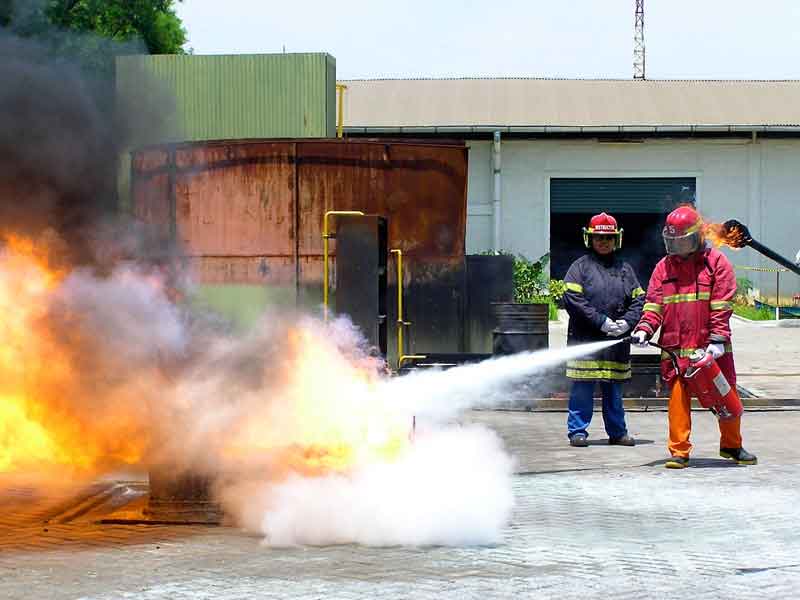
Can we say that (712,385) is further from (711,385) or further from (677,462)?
(677,462)

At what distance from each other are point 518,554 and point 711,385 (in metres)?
3.74

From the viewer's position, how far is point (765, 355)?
22391mm

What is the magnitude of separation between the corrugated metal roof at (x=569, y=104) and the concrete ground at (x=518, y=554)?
89.2 feet

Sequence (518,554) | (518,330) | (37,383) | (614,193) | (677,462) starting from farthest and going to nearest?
1. (614,193)
2. (518,330)
3. (677,462)
4. (37,383)
5. (518,554)

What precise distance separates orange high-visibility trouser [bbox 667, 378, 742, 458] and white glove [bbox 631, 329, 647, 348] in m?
0.42

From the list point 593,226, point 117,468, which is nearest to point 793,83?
point 593,226

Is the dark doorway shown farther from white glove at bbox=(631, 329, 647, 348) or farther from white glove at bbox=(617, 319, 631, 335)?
white glove at bbox=(631, 329, 647, 348)

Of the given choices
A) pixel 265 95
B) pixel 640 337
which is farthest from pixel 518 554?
pixel 265 95

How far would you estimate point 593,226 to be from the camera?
1142 centimetres

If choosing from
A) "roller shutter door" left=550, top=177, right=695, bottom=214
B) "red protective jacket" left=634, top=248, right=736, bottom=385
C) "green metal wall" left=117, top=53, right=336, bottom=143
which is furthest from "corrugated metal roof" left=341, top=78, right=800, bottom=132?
"red protective jacket" left=634, top=248, right=736, bottom=385

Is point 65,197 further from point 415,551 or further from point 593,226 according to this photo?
point 593,226

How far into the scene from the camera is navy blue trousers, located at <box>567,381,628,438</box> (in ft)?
37.1

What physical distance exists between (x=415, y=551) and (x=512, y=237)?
94.4 ft

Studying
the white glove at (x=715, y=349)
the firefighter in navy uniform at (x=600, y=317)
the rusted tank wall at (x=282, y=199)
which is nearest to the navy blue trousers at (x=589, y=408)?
the firefighter in navy uniform at (x=600, y=317)
